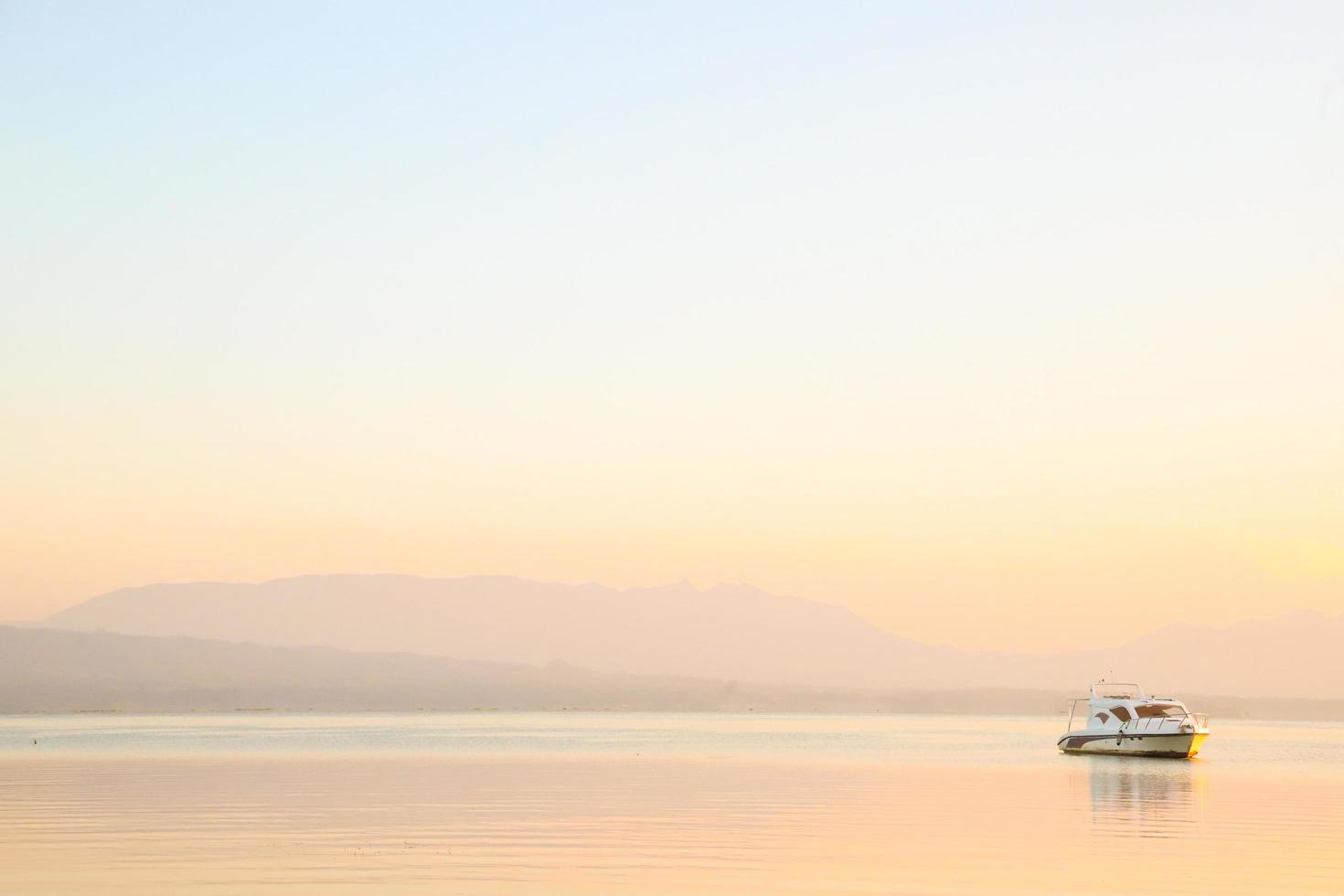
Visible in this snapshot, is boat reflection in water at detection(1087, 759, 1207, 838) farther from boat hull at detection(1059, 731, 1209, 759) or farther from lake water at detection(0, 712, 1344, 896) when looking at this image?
boat hull at detection(1059, 731, 1209, 759)

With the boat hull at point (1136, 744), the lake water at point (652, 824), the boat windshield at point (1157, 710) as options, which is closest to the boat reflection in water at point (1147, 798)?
the lake water at point (652, 824)

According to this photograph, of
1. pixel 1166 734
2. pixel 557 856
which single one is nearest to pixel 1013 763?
pixel 1166 734

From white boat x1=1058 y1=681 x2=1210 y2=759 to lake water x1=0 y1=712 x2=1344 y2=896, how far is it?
3650mm

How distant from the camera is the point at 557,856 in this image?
31.7m

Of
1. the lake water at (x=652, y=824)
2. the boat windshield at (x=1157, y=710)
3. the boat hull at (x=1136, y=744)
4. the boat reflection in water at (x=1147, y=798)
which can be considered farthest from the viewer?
the boat windshield at (x=1157, y=710)

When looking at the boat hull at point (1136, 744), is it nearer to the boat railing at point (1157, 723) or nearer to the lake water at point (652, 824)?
the boat railing at point (1157, 723)

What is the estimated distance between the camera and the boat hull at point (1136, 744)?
83438mm

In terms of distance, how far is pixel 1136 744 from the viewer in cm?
8619

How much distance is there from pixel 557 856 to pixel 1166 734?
6115cm

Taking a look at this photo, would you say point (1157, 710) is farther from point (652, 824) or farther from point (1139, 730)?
point (652, 824)

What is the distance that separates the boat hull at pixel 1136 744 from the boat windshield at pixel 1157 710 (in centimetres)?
201

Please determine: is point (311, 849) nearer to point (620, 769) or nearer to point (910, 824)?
point (910, 824)

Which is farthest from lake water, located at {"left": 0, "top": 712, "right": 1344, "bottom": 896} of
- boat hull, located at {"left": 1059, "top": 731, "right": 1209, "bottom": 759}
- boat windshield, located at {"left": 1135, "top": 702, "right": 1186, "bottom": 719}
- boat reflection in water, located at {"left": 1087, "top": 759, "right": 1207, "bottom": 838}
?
boat windshield, located at {"left": 1135, "top": 702, "right": 1186, "bottom": 719}

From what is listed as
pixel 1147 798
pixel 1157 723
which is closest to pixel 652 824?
pixel 1147 798
